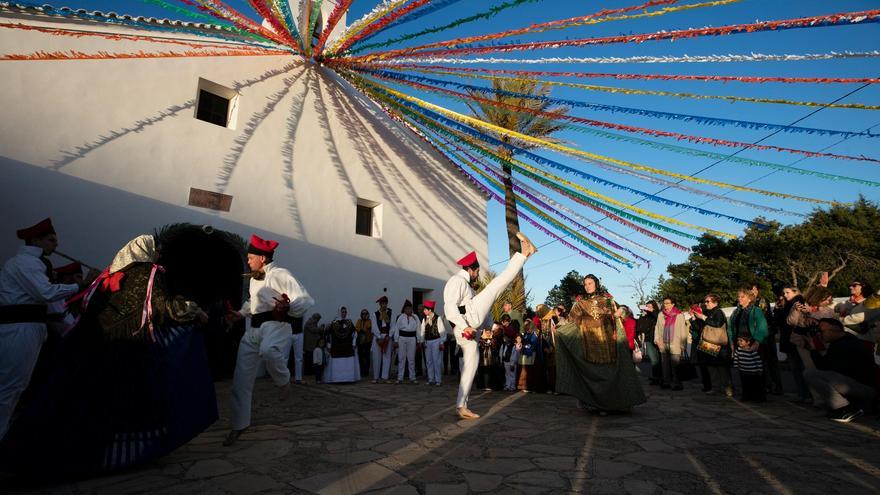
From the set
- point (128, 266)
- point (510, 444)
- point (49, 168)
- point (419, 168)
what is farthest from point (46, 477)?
point (419, 168)

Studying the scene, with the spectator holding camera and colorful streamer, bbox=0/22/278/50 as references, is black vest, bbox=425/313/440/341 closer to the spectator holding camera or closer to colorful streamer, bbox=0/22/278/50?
the spectator holding camera

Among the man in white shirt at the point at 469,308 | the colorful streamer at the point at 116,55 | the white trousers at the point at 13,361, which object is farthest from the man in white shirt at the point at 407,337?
the white trousers at the point at 13,361

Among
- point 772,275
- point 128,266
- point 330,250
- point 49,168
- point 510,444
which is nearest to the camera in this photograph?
point 128,266

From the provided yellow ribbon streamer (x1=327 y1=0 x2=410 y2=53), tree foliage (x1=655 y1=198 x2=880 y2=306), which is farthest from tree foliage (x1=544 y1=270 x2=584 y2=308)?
yellow ribbon streamer (x1=327 y1=0 x2=410 y2=53)

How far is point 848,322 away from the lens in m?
5.60

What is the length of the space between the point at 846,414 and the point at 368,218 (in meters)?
9.44

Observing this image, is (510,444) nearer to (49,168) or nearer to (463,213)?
(49,168)

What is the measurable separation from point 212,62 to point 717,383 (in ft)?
35.2

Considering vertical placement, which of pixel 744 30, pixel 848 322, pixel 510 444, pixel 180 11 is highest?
pixel 180 11

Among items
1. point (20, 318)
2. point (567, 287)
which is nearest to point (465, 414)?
point (20, 318)

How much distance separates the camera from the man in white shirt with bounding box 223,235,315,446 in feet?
12.0

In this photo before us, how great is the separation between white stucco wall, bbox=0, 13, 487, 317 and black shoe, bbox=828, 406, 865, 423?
8.32 meters

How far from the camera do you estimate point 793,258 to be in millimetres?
27156

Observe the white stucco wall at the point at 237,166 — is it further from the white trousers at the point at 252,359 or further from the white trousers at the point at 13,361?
the white trousers at the point at 252,359
